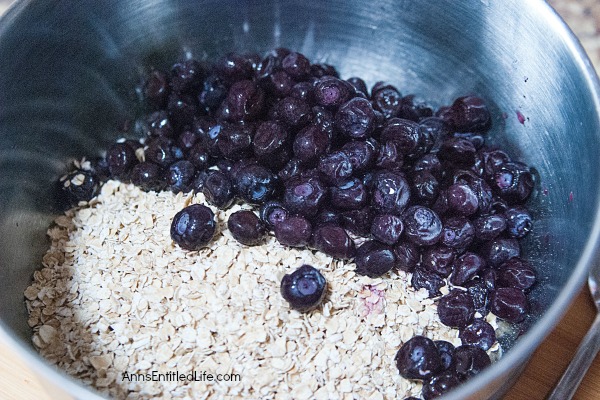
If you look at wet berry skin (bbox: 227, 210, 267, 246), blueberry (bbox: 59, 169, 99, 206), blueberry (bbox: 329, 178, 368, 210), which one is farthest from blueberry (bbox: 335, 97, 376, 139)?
blueberry (bbox: 59, 169, 99, 206)

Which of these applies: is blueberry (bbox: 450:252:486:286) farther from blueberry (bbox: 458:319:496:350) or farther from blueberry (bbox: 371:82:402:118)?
blueberry (bbox: 371:82:402:118)

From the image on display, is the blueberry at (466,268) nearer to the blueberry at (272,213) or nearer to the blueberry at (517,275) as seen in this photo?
the blueberry at (517,275)

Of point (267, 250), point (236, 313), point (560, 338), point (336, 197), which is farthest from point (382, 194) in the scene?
point (560, 338)

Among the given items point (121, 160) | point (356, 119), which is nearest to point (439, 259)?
point (356, 119)

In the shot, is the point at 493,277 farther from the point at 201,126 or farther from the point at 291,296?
the point at 201,126

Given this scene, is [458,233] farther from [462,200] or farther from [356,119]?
[356,119]
